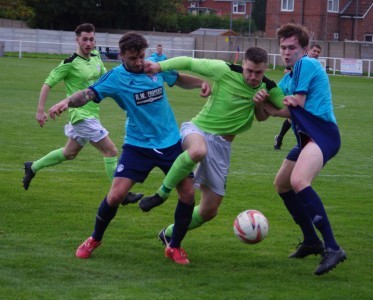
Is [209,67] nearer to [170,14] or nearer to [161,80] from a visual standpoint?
[161,80]

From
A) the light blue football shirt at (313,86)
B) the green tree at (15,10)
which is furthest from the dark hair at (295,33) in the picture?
the green tree at (15,10)

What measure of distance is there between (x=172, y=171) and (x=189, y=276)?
90 cm

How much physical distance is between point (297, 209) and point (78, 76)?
398 cm

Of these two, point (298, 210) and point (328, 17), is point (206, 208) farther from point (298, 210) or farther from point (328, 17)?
point (328, 17)

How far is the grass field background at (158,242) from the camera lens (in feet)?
21.3

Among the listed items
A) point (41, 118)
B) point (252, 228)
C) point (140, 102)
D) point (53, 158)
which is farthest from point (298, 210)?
point (53, 158)

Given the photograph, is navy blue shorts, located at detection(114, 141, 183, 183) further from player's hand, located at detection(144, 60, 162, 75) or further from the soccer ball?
the soccer ball

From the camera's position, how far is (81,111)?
10.5 metres

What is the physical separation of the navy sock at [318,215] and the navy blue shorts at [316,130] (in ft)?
1.06

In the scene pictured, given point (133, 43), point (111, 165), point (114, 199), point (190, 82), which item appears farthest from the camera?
point (111, 165)

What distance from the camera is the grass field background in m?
6.49

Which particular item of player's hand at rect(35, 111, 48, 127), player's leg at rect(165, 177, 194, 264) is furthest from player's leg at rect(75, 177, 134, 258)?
player's hand at rect(35, 111, 48, 127)

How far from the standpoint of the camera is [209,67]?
7.44 metres

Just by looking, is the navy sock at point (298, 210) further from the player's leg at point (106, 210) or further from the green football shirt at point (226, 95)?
the player's leg at point (106, 210)
